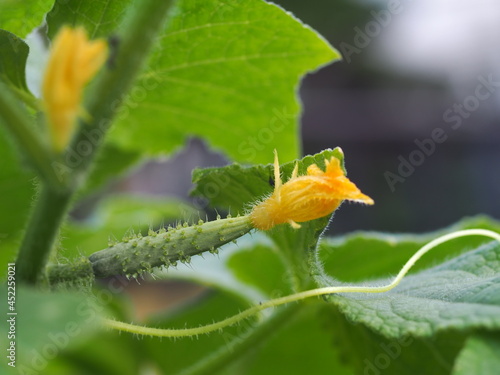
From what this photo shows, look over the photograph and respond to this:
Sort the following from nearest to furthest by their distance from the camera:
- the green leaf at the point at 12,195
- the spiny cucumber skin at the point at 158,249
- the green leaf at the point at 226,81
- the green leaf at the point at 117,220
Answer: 1. the spiny cucumber skin at the point at 158,249
2. the green leaf at the point at 226,81
3. the green leaf at the point at 12,195
4. the green leaf at the point at 117,220

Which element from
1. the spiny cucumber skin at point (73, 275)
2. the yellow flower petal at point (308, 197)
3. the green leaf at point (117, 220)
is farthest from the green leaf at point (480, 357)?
the green leaf at point (117, 220)

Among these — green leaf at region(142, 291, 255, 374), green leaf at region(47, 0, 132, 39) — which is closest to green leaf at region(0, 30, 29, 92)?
green leaf at region(47, 0, 132, 39)

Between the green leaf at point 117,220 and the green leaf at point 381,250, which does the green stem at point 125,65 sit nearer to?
the green leaf at point 381,250

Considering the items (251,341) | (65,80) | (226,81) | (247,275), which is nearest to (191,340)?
(247,275)

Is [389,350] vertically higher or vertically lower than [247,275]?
higher

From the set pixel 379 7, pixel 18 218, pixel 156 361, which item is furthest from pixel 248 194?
pixel 379 7

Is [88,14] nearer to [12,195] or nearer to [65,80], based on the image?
[65,80]

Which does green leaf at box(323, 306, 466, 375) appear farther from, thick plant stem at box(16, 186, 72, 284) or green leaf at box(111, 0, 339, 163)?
green leaf at box(111, 0, 339, 163)
